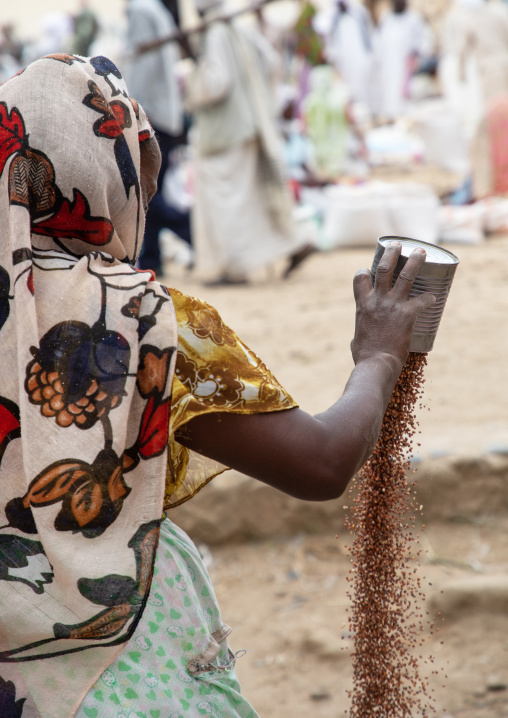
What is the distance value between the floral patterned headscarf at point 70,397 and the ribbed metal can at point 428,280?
1.50 feet

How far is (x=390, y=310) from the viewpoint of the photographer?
1.35 metres

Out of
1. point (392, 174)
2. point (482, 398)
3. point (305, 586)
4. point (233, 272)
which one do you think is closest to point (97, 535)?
point (305, 586)

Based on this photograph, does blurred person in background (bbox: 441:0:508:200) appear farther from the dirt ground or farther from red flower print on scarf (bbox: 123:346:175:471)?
red flower print on scarf (bbox: 123:346:175:471)

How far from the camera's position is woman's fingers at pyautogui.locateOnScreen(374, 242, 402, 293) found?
1.36 m

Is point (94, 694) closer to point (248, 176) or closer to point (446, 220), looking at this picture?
point (248, 176)

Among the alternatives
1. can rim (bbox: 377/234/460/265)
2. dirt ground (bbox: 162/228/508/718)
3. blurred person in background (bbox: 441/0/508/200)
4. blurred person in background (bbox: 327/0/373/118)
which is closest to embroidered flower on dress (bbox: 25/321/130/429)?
can rim (bbox: 377/234/460/265)

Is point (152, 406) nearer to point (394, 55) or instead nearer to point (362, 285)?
point (362, 285)

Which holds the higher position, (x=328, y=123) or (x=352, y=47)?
(x=352, y=47)

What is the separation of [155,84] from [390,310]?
6.11m

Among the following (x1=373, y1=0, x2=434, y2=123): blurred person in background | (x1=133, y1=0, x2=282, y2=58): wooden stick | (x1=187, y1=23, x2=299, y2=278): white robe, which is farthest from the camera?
(x1=373, y1=0, x2=434, y2=123): blurred person in background

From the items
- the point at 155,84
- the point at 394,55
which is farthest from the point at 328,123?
the point at 394,55

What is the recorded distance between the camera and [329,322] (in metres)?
5.74

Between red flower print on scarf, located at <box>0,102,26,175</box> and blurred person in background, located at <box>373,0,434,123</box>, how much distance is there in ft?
52.6

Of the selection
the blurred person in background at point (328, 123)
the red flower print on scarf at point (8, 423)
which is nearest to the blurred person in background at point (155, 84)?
the blurred person in background at point (328, 123)
